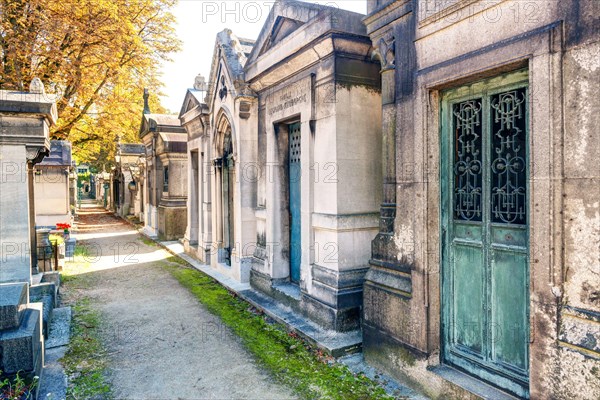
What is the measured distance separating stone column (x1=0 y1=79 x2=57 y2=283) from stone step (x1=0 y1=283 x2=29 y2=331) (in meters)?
1.40

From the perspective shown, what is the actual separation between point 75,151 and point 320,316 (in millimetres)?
16876

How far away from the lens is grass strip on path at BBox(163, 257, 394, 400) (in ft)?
13.2

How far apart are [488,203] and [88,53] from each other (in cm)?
1331

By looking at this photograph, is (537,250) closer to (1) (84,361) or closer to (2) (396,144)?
(2) (396,144)

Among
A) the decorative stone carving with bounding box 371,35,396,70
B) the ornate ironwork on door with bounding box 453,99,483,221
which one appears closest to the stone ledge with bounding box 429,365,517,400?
the ornate ironwork on door with bounding box 453,99,483,221

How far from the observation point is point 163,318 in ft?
21.1

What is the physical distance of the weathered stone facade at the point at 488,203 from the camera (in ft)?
9.00

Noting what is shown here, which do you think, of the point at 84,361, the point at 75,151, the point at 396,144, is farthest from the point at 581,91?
the point at 75,151

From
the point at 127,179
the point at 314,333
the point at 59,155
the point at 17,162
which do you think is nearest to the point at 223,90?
the point at 17,162

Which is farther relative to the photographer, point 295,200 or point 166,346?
point 295,200

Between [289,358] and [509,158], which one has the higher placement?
[509,158]

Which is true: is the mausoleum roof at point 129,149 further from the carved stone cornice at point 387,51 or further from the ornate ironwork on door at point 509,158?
the ornate ironwork on door at point 509,158

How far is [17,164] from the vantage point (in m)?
5.47

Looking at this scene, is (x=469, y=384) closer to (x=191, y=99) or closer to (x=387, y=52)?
(x=387, y=52)
